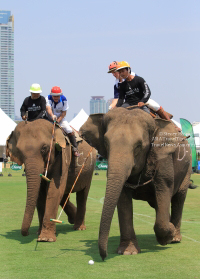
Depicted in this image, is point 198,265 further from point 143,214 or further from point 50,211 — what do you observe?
point 143,214

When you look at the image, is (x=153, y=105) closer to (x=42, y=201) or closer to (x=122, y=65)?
(x=122, y=65)

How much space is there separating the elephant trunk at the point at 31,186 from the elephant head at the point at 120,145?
156 centimetres

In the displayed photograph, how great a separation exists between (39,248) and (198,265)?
11.5 feet

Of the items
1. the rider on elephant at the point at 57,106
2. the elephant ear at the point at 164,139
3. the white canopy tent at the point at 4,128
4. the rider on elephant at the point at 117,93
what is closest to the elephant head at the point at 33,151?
the rider on elephant at the point at 57,106

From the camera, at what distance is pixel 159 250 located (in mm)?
11359

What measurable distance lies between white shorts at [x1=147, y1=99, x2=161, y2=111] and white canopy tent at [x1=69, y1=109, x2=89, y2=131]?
54.0 meters

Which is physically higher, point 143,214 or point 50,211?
point 50,211

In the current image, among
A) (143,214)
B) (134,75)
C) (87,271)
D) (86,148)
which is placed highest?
(134,75)

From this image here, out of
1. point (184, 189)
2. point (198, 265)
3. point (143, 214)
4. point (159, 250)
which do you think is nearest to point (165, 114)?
point (184, 189)

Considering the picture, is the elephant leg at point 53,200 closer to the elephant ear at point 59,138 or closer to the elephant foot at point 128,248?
the elephant ear at point 59,138

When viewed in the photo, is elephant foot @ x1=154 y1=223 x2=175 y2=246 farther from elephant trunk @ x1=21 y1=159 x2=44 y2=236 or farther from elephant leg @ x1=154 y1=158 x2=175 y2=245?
elephant trunk @ x1=21 y1=159 x2=44 y2=236

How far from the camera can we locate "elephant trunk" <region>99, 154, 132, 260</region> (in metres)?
9.24

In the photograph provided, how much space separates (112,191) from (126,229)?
70.4 inches

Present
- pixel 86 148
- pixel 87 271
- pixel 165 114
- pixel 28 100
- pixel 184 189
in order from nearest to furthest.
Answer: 1. pixel 87 271
2. pixel 165 114
3. pixel 184 189
4. pixel 28 100
5. pixel 86 148
